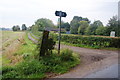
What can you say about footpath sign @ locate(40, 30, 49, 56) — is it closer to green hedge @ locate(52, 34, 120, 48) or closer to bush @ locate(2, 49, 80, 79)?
bush @ locate(2, 49, 80, 79)

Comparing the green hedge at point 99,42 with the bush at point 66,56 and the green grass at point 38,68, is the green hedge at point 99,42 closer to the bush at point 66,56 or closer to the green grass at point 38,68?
the bush at point 66,56

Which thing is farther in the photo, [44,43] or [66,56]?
[66,56]

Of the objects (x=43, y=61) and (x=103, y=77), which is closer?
(x=103, y=77)

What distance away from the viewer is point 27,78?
12.0 ft

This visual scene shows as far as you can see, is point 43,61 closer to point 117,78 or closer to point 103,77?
point 103,77

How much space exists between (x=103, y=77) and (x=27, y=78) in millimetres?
2559

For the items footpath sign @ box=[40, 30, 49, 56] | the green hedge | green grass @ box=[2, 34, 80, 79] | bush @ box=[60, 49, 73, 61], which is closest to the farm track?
green grass @ box=[2, 34, 80, 79]

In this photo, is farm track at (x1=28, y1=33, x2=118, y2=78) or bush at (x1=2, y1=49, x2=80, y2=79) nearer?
bush at (x1=2, y1=49, x2=80, y2=79)

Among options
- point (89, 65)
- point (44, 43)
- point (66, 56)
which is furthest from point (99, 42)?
point (44, 43)

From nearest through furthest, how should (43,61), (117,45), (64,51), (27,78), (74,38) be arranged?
(27,78)
(43,61)
(64,51)
(117,45)
(74,38)

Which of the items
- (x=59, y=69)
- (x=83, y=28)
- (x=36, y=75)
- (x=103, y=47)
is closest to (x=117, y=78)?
(x=59, y=69)

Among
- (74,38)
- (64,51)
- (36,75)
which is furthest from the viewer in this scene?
(74,38)

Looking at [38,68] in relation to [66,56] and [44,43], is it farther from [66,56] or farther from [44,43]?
[66,56]

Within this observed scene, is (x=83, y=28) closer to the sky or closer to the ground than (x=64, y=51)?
closer to the sky
